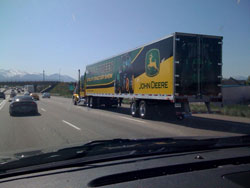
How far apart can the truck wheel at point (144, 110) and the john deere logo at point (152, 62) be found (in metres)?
1.96

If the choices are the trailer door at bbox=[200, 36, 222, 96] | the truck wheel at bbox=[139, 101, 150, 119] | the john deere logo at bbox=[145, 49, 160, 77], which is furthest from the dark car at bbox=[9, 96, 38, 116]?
the trailer door at bbox=[200, 36, 222, 96]

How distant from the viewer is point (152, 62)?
14250 millimetres

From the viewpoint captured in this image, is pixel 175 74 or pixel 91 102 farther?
pixel 91 102

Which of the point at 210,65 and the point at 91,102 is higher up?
the point at 210,65

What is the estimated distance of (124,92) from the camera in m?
18.0

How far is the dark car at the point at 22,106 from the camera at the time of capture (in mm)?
16547

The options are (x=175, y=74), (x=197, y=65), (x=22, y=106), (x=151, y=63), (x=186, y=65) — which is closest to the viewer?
(x=175, y=74)

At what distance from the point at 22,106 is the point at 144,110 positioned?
26.8 ft

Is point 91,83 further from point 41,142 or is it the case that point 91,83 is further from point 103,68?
point 41,142

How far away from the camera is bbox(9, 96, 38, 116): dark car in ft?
54.3

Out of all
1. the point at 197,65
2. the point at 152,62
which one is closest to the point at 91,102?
the point at 152,62

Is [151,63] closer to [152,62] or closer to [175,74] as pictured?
[152,62]

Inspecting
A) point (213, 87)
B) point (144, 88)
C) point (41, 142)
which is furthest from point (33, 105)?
point (213, 87)

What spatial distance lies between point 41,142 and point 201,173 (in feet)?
20.3
